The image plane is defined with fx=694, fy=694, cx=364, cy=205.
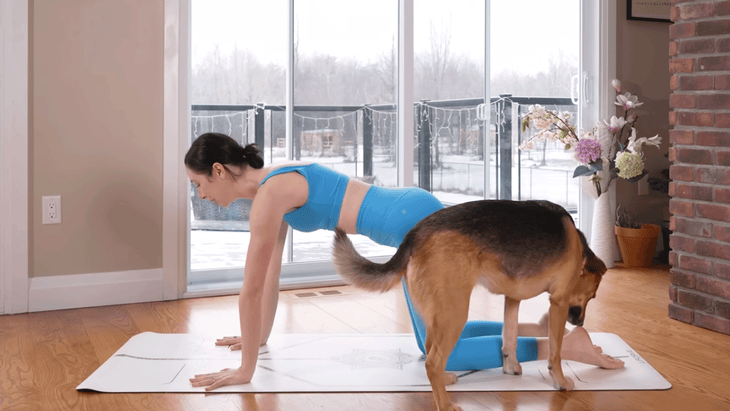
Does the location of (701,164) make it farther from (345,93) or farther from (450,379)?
(345,93)

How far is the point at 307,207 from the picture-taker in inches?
82.8

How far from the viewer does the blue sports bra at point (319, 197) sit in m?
2.10

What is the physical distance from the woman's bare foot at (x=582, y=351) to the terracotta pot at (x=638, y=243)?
199cm

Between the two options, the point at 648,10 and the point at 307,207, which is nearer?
the point at 307,207

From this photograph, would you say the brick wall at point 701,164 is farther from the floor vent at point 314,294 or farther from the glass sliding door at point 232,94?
the glass sliding door at point 232,94

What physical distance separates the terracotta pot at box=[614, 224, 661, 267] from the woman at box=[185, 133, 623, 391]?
1980 mm

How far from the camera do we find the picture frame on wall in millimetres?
4223

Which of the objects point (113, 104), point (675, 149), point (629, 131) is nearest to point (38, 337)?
point (113, 104)

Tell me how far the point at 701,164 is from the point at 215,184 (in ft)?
6.46

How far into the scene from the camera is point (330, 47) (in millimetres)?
3707

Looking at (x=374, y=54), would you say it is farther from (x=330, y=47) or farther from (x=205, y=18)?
(x=205, y=18)

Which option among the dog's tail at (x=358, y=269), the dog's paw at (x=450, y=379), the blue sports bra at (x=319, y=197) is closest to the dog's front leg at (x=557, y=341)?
the dog's paw at (x=450, y=379)

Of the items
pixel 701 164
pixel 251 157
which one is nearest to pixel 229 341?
pixel 251 157

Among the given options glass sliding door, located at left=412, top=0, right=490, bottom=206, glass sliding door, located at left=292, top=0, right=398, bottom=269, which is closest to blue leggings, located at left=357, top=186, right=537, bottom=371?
glass sliding door, located at left=292, top=0, right=398, bottom=269
